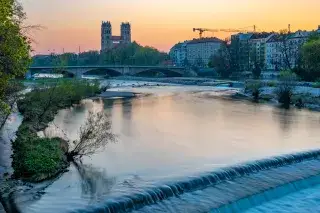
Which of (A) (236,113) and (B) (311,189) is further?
(A) (236,113)

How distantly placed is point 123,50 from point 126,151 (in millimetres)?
106654

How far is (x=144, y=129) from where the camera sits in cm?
2661

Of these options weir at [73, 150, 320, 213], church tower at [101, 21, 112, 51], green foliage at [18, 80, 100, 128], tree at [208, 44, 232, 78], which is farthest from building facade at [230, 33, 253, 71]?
weir at [73, 150, 320, 213]

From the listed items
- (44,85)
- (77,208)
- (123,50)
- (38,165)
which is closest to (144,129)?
(44,85)

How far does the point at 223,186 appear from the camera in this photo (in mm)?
15023

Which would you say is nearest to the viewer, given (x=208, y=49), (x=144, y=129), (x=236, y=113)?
(x=144, y=129)

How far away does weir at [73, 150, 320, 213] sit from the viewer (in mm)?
13164

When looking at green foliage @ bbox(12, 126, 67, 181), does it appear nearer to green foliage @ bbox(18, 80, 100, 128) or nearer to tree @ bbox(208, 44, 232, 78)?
green foliage @ bbox(18, 80, 100, 128)

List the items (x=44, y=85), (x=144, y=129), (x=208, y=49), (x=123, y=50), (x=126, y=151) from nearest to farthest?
1. (x=126, y=151)
2. (x=144, y=129)
3. (x=44, y=85)
4. (x=123, y=50)
5. (x=208, y=49)

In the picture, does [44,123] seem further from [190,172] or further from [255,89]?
[255,89]

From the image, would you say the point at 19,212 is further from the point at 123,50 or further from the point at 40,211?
the point at 123,50

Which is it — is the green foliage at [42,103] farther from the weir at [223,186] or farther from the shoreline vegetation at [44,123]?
the weir at [223,186]

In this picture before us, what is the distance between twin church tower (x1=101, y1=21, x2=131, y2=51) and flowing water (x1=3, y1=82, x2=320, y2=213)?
134 metres

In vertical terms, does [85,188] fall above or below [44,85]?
below
